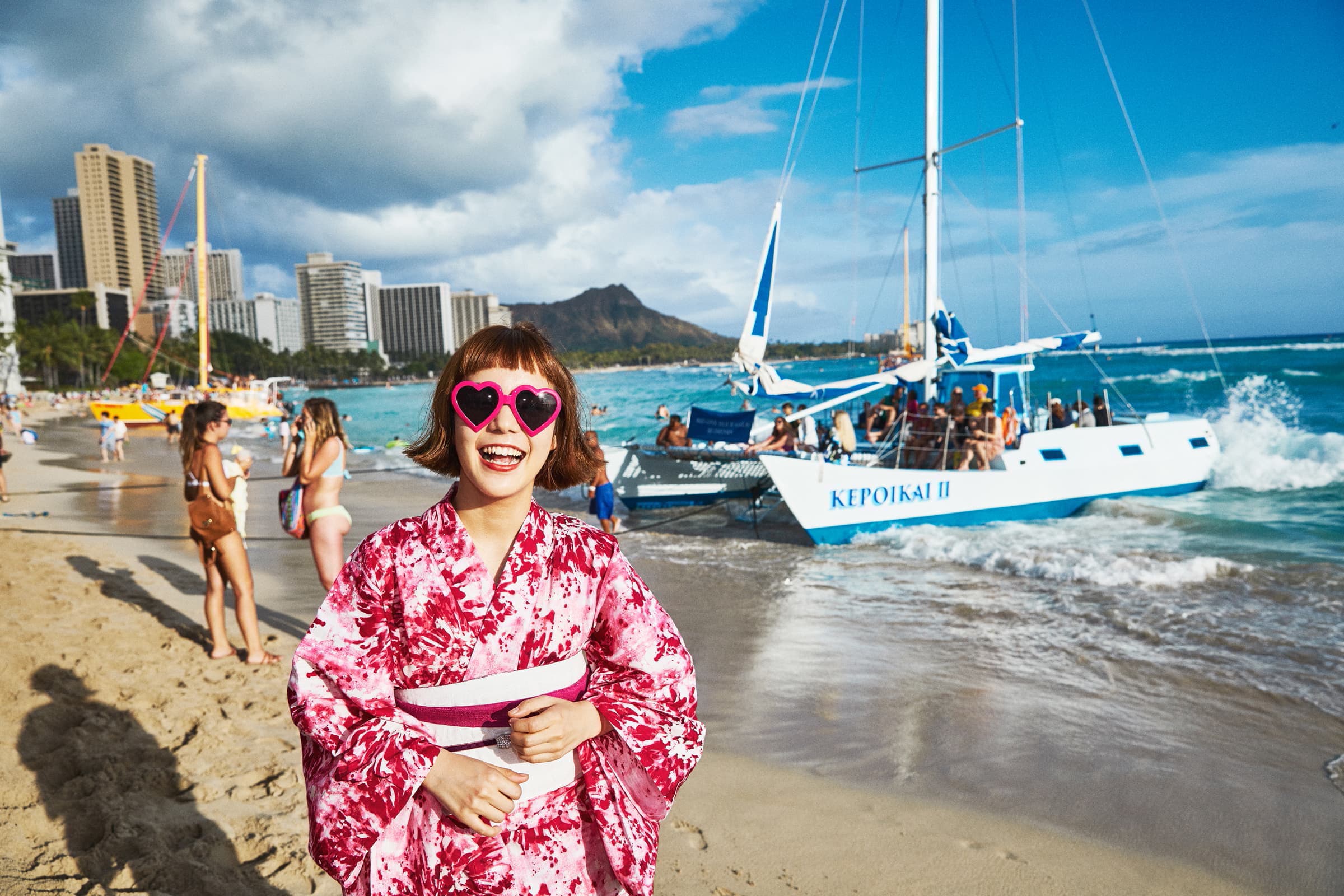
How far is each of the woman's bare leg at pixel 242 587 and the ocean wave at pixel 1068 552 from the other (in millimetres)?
7384

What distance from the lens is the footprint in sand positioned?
3504 millimetres

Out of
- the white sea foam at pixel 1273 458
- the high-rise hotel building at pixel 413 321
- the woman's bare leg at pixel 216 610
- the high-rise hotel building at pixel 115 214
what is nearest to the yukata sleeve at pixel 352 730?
the woman's bare leg at pixel 216 610

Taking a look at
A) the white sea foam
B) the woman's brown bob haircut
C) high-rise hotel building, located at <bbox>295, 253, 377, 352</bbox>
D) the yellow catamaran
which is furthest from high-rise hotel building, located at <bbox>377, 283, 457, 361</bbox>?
the woman's brown bob haircut

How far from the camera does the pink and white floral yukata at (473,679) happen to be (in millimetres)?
1401

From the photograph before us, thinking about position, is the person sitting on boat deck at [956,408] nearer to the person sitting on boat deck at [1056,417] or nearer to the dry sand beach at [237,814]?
the person sitting on boat deck at [1056,417]

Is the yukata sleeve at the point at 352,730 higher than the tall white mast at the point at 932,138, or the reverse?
the tall white mast at the point at 932,138

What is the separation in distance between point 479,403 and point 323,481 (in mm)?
3931

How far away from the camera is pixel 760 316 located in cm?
1273

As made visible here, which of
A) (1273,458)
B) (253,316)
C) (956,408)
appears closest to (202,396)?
(956,408)

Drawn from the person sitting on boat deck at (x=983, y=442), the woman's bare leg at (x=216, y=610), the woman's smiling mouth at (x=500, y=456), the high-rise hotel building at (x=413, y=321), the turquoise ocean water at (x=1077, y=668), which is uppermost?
the high-rise hotel building at (x=413, y=321)

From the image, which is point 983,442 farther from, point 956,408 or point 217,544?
point 217,544

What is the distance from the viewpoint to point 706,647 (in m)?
6.59

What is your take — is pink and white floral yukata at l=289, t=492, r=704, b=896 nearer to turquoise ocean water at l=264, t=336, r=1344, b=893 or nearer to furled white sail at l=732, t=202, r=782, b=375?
turquoise ocean water at l=264, t=336, r=1344, b=893

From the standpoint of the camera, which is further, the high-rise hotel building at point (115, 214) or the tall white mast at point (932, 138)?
the high-rise hotel building at point (115, 214)
